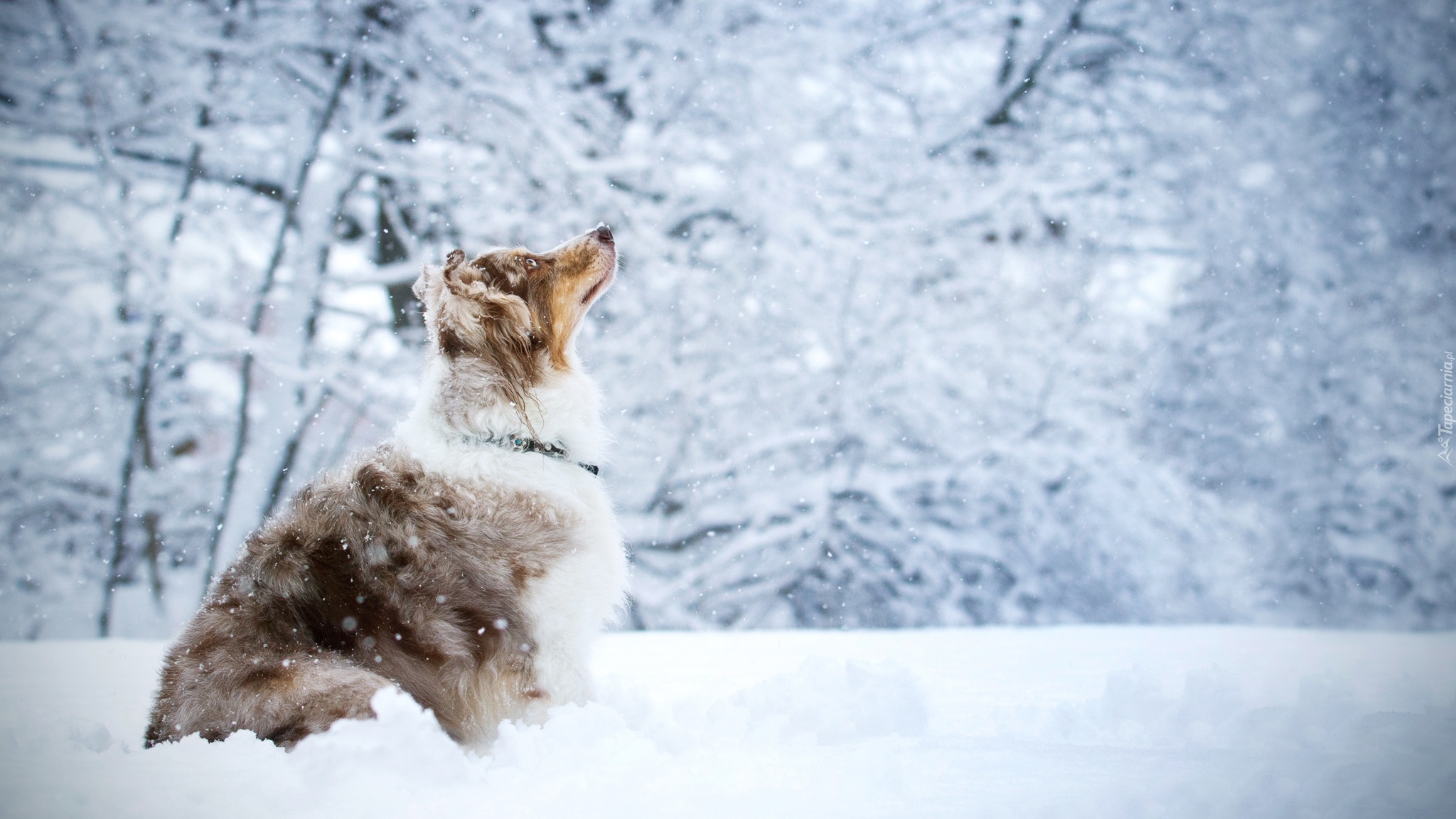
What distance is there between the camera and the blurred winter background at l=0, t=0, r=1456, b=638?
6.84 meters

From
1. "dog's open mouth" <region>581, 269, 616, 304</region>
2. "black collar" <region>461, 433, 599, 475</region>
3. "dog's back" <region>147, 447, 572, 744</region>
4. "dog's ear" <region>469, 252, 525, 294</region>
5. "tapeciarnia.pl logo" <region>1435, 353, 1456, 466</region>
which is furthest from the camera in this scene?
"tapeciarnia.pl logo" <region>1435, 353, 1456, 466</region>

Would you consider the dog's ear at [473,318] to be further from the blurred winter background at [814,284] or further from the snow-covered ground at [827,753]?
the blurred winter background at [814,284]

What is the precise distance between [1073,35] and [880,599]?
5883 millimetres

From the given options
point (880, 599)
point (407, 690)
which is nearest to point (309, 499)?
point (407, 690)

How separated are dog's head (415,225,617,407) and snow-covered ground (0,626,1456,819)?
116cm

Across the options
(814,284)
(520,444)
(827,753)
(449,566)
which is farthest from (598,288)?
(814,284)

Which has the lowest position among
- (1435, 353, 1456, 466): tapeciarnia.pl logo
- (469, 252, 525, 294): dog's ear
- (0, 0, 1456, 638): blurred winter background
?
(1435, 353, 1456, 466): tapeciarnia.pl logo

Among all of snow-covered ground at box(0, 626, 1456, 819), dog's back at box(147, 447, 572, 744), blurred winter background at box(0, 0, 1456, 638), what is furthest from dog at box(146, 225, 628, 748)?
blurred winter background at box(0, 0, 1456, 638)

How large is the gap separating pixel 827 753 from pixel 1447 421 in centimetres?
804

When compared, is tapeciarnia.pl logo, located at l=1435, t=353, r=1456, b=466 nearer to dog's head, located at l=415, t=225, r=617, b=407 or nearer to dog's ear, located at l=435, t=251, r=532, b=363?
dog's head, located at l=415, t=225, r=617, b=407

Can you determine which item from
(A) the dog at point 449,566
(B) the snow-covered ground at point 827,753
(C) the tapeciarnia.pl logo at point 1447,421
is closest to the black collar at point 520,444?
(A) the dog at point 449,566

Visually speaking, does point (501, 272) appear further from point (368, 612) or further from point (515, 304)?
point (368, 612)

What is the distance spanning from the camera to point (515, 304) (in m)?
2.69

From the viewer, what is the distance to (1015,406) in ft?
24.3
